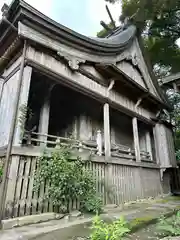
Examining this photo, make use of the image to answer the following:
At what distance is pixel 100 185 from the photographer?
225 inches

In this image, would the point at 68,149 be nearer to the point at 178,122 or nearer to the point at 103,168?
the point at 103,168

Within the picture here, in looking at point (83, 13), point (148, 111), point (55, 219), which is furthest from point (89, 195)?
point (83, 13)

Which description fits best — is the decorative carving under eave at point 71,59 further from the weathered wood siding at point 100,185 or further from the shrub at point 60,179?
the weathered wood siding at point 100,185

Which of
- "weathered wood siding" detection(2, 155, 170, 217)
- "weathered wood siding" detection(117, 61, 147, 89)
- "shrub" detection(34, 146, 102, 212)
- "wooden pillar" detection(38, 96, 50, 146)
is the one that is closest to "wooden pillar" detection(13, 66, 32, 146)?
"weathered wood siding" detection(2, 155, 170, 217)

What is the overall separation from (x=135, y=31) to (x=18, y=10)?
883 centimetres

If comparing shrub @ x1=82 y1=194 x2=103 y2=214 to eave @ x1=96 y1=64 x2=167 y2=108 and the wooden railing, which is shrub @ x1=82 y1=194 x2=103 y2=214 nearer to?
the wooden railing

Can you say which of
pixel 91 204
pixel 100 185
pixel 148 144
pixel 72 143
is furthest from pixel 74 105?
pixel 91 204

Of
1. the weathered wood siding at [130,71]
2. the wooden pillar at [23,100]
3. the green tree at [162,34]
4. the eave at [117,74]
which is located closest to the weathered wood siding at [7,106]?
the wooden pillar at [23,100]

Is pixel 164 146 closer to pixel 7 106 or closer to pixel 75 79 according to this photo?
pixel 75 79

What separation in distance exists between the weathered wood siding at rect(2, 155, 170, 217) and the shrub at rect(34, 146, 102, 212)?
0.15m

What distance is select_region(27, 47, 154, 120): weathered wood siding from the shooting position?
206 inches

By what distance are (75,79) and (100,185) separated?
355cm

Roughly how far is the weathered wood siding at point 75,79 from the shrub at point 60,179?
2.52m

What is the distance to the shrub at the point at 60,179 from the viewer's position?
13.7 ft
